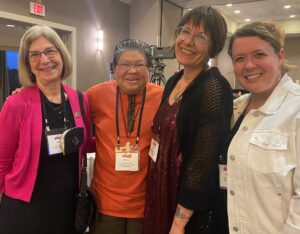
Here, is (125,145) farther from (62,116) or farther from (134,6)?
(134,6)

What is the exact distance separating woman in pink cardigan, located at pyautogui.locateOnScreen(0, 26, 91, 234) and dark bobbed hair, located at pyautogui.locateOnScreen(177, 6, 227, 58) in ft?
2.53

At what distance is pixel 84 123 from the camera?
1621 millimetres

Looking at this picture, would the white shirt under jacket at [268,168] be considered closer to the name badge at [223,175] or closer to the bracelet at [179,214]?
the name badge at [223,175]

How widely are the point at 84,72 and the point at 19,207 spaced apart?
352 centimetres

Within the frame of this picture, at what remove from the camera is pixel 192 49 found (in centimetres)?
123

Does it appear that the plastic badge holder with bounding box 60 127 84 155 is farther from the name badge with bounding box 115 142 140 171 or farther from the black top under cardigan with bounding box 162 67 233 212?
the black top under cardigan with bounding box 162 67 233 212

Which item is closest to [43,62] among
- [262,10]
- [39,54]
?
[39,54]

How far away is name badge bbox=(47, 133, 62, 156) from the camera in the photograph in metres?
1.43

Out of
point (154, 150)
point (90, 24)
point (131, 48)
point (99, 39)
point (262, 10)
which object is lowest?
point (154, 150)

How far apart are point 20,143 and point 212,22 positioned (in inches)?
41.1

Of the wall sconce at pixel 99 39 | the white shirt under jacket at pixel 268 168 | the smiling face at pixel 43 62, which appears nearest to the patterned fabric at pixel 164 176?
the white shirt under jacket at pixel 268 168

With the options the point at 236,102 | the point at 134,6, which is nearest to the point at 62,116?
the point at 236,102

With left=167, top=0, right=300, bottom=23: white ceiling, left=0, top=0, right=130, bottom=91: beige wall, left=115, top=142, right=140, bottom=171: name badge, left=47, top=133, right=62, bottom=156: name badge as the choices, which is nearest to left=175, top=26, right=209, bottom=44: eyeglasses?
left=115, top=142, right=140, bottom=171: name badge

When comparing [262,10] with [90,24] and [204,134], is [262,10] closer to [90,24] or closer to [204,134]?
[90,24]
